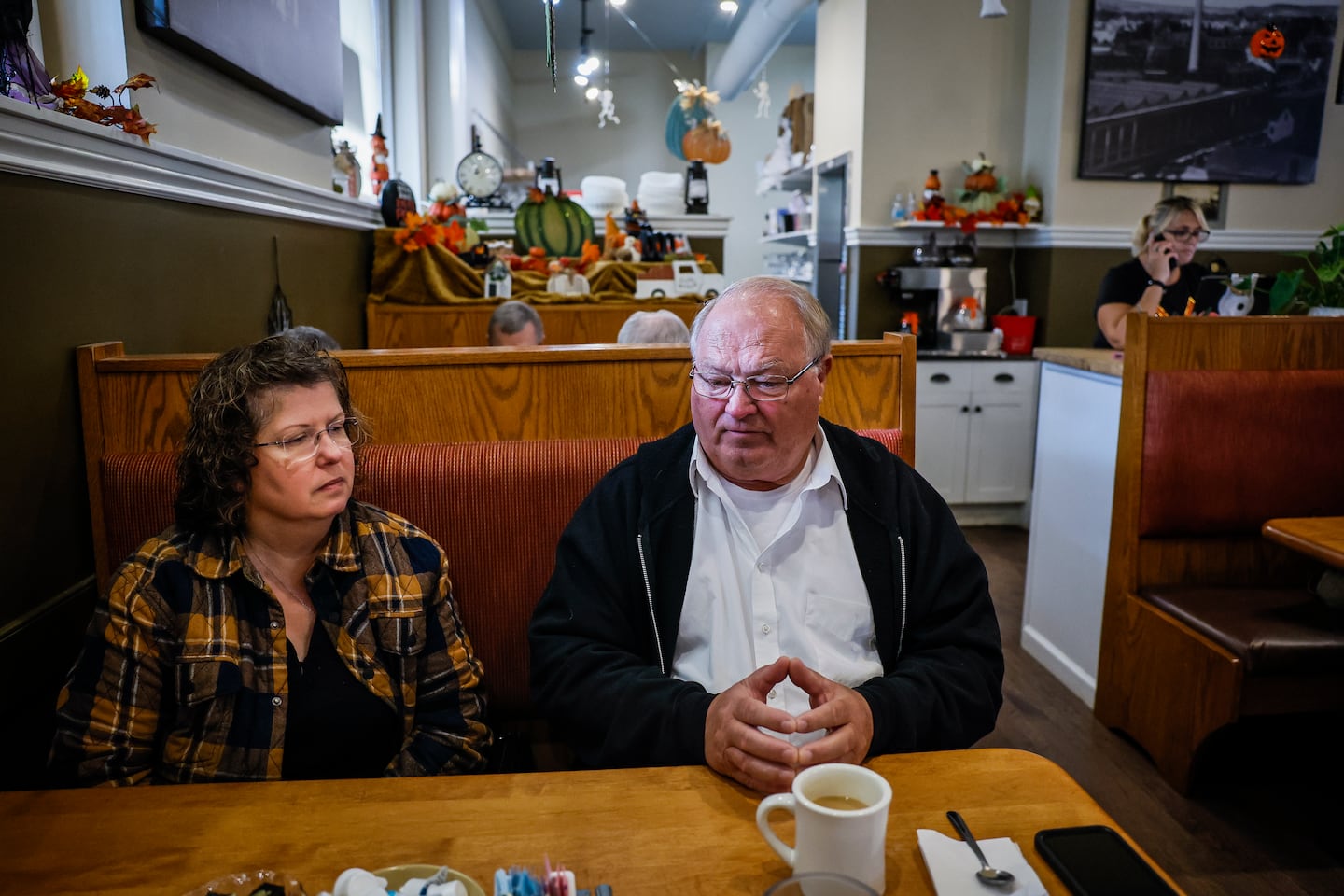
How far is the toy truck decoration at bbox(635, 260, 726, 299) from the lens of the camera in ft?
13.6

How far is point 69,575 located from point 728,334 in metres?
1.23

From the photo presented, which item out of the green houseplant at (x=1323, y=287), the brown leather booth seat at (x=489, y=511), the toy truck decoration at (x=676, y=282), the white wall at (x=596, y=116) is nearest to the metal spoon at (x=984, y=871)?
the brown leather booth seat at (x=489, y=511)

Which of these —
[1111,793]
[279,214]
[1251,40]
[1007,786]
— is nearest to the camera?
[1007,786]

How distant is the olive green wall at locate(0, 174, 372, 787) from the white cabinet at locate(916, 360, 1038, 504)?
3.78 meters

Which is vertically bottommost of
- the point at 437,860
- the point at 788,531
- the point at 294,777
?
the point at 294,777

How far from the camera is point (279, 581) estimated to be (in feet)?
4.28

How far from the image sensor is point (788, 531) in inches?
54.1

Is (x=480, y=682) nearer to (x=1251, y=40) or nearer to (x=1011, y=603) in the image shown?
(x=1011, y=603)

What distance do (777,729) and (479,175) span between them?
4264mm

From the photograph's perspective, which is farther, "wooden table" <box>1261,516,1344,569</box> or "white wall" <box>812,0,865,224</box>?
"white wall" <box>812,0,865,224</box>

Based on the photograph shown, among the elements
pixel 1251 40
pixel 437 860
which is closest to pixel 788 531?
pixel 437 860

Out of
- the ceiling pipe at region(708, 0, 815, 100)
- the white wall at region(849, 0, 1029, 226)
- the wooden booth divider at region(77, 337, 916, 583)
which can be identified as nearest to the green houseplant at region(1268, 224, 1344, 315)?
the wooden booth divider at region(77, 337, 916, 583)

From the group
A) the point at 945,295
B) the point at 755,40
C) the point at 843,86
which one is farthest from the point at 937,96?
the point at 755,40

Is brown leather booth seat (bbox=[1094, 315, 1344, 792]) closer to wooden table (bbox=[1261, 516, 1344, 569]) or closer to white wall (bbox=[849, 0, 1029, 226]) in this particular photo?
wooden table (bbox=[1261, 516, 1344, 569])
